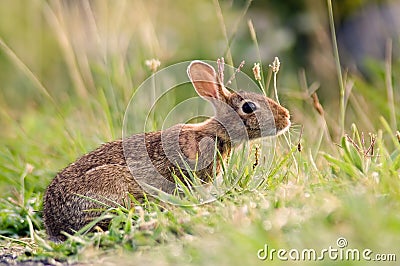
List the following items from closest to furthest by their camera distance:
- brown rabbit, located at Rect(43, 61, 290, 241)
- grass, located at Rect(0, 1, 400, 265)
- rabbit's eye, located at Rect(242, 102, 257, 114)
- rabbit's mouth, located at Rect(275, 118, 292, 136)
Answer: grass, located at Rect(0, 1, 400, 265) < brown rabbit, located at Rect(43, 61, 290, 241) < rabbit's mouth, located at Rect(275, 118, 292, 136) < rabbit's eye, located at Rect(242, 102, 257, 114)

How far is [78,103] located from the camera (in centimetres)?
802

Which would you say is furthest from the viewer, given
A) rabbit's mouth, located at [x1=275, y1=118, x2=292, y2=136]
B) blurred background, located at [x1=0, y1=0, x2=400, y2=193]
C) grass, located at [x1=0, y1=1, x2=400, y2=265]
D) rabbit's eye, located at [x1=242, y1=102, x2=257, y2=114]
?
blurred background, located at [x1=0, y1=0, x2=400, y2=193]

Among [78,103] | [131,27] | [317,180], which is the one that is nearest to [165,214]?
[317,180]

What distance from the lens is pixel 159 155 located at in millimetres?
5258

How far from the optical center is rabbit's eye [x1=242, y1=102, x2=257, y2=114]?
5.40 metres

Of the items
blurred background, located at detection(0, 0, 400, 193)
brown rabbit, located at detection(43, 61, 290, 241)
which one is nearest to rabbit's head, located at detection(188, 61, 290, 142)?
brown rabbit, located at detection(43, 61, 290, 241)

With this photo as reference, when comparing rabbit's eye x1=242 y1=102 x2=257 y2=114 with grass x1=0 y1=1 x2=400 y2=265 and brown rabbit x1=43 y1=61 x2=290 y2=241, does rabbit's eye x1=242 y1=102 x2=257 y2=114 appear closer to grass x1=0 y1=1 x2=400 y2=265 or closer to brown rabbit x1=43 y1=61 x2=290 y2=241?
brown rabbit x1=43 y1=61 x2=290 y2=241

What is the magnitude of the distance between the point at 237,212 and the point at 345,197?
52 cm

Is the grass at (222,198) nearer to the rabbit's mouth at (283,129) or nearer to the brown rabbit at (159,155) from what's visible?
the rabbit's mouth at (283,129)

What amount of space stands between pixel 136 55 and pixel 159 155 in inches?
107

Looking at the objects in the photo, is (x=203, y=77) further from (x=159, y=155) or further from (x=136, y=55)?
(x=136, y=55)

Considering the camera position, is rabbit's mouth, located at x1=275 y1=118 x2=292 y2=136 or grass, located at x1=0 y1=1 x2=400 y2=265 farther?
rabbit's mouth, located at x1=275 y1=118 x2=292 y2=136

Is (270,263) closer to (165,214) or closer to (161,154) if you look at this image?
(165,214)

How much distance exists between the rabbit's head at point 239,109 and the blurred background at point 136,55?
3.22 feet
